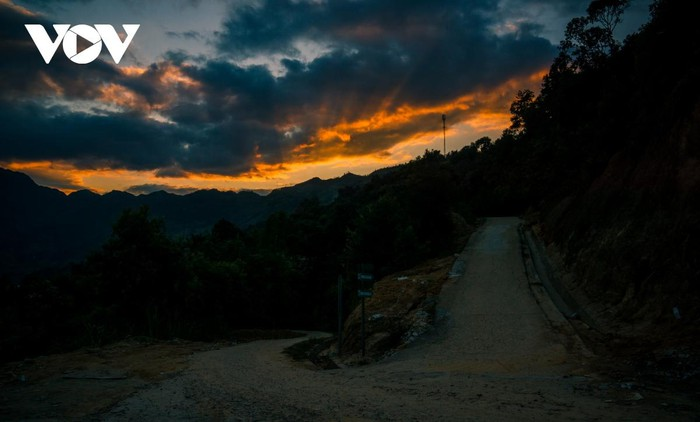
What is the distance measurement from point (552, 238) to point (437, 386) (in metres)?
20.0

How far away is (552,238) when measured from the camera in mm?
25281

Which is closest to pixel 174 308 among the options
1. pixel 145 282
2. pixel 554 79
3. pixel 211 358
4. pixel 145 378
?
pixel 145 282

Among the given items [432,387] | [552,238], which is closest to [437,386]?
[432,387]

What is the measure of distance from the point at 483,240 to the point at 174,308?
21.4m

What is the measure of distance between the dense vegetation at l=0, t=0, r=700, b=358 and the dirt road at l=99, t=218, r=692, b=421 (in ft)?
11.9

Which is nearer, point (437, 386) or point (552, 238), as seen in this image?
point (437, 386)

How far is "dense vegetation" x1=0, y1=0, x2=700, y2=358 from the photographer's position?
13289 millimetres

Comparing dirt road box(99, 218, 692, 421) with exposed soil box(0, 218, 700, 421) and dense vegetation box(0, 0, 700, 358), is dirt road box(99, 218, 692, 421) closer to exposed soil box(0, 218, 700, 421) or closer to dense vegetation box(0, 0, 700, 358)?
exposed soil box(0, 218, 700, 421)

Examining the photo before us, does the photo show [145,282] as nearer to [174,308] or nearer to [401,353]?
[174,308]

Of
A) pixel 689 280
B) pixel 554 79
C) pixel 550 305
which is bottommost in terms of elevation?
pixel 550 305

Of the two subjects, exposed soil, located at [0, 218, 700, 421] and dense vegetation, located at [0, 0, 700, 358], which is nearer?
exposed soil, located at [0, 218, 700, 421]

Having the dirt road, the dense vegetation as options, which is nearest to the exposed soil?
the dirt road

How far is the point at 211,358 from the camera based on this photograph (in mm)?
13930

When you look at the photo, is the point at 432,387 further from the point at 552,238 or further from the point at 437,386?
the point at 552,238
